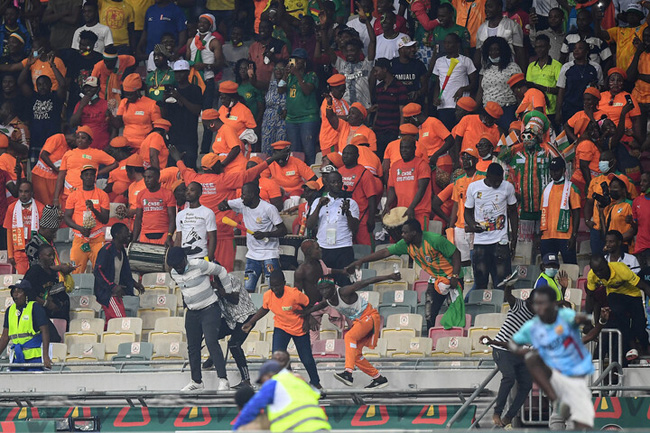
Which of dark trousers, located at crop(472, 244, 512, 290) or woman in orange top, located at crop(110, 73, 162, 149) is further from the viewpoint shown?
woman in orange top, located at crop(110, 73, 162, 149)

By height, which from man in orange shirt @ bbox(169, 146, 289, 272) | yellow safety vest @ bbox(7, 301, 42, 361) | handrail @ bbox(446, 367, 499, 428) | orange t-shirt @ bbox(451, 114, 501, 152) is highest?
orange t-shirt @ bbox(451, 114, 501, 152)

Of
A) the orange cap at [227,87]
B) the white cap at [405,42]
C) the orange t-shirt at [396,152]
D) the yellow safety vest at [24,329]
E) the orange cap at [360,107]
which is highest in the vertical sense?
the white cap at [405,42]

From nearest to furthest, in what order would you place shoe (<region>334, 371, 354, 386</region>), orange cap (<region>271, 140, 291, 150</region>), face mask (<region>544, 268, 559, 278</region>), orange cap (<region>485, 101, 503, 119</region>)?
1. face mask (<region>544, 268, 559, 278</region>)
2. shoe (<region>334, 371, 354, 386</region>)
3. orange cap (<region>485, 101, 503, 119</region>)
4. orange cap (<region>271, 140, 291, 150</region>)

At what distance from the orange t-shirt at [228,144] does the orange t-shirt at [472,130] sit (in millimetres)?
2882

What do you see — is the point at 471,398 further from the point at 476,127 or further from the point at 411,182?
the point at 476,127

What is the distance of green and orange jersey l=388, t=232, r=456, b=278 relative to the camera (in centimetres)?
1703

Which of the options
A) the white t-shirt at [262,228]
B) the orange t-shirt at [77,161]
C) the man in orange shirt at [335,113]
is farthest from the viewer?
the orange t-shirt at [77,161]

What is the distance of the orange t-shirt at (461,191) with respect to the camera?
1862 cm

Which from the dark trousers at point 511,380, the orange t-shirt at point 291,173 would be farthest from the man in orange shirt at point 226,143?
the dark trousers at point 511,380

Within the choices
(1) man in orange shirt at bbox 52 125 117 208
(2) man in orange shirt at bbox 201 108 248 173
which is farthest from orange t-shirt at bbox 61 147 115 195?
(2) man in orange shirt at bbox 201 108 248 173

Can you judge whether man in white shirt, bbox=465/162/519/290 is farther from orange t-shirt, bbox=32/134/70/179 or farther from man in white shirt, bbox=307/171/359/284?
orange t-shirt, bbox=32/134/70/179

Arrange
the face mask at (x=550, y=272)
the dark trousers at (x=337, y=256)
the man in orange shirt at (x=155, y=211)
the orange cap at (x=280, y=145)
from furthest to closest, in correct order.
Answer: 1. the orange cap at (x=280, y=145)
2. the man in orange shirt at (x=155, y=211)
3. the dark trousers at (x=337, y=256)
4. the face mask at (x=550, y=272)

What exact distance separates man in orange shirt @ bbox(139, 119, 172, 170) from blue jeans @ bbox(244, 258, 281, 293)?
95.8 inches

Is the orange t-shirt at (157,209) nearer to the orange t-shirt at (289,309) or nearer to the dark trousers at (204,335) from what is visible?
the dark trousers at (204,335)
